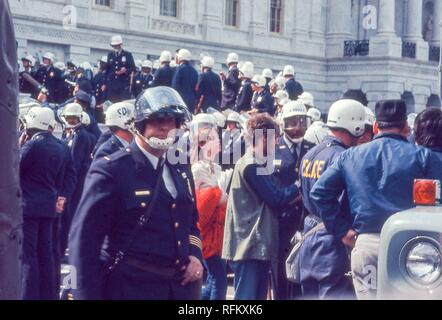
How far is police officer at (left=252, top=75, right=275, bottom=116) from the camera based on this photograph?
23219 mm

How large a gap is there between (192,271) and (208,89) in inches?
773

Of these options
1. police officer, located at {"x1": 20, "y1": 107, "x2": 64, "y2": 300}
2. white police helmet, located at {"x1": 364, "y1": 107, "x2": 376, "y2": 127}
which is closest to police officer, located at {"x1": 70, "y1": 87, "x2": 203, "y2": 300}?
white police helmet, located at {"x1": 364, "y1": 107, "x2": 376, "y2": 127}

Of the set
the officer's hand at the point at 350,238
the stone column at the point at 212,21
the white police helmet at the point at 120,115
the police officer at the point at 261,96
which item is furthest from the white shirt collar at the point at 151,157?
the stone column at the point at 212,21

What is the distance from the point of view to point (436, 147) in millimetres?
7707

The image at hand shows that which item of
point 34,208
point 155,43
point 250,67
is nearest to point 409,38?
point 155,43

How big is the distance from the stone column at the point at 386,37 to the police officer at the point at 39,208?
132ft

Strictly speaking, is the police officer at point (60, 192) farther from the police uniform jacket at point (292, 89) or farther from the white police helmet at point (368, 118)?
the police uniform jacket at point (292, 89)

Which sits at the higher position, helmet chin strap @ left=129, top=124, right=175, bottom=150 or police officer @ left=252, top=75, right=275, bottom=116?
police officer @ left=252, top=75, right=275, bottom=116

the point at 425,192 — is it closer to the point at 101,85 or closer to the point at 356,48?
the point at 101,85

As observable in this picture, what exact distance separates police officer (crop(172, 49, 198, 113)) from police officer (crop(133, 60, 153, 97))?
1461 millimetres

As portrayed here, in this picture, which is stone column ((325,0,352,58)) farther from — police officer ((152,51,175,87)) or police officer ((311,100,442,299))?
police officer ((311,100,442,299))

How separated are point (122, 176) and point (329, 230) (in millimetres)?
2007

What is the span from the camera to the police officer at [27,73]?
2670 cm

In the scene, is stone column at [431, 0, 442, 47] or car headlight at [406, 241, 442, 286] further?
stone column at [431, 0, 442, 47]
